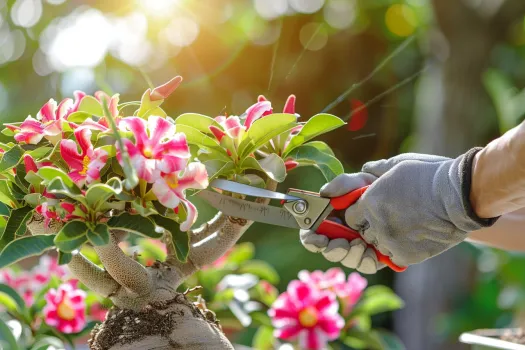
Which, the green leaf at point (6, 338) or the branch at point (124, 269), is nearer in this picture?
the branch at point (124, 269)

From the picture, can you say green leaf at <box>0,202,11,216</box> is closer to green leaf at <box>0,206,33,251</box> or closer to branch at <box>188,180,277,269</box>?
green leaf at <box>0,206,33,251</box>

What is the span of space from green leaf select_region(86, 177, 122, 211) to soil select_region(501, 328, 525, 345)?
1143mm

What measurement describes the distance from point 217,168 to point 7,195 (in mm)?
267

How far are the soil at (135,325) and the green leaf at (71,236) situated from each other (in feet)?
0.67

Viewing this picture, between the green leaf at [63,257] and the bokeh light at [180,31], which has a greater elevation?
the bokeh light at [180,31]

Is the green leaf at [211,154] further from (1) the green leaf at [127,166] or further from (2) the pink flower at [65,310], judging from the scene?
(2) the pink flower at [65,310]

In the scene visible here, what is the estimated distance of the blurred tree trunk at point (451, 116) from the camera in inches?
120

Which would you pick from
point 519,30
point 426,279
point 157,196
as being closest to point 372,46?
point 519,30

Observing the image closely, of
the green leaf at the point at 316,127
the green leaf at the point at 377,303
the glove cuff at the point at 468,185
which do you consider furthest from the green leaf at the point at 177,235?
the green leaf at the point at 377,303

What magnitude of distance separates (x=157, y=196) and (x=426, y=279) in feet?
8.33

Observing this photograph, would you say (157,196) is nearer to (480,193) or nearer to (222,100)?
(480,193)

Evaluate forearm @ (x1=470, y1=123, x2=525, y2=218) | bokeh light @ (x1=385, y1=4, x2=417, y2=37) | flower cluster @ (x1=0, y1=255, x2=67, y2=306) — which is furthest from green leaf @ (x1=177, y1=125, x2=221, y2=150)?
bokeh light @ (x1=385, y1=4, x2=417, y2=37)

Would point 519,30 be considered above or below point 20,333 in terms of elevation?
above

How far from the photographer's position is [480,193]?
2.64 ft
